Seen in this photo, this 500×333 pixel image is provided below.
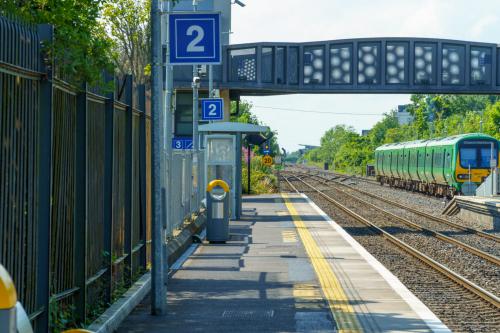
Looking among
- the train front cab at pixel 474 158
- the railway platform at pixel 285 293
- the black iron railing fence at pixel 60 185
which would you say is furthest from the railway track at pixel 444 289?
the train front cab at pixel 474 158

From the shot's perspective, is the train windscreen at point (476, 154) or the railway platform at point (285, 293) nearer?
the railway platform at point (285, 293)

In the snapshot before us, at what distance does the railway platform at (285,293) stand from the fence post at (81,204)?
80 cm

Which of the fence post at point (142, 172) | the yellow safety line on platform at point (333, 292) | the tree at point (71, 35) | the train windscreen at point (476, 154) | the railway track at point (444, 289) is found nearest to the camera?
the tree at point (71, 35)

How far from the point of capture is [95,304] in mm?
10391

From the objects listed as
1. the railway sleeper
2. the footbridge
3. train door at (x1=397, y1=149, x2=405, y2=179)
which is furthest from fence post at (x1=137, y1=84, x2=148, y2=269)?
train door at (x1=397, y1=149, x2=405, y2=179)

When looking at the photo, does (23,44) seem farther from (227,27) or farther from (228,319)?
(227,27)

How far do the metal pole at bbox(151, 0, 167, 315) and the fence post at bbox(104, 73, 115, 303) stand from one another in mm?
476

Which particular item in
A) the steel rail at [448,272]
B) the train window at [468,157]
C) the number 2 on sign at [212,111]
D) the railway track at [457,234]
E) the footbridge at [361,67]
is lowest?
the railway track at [457,234]

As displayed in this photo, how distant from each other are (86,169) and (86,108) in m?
0.61

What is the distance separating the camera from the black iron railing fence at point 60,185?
738 cm

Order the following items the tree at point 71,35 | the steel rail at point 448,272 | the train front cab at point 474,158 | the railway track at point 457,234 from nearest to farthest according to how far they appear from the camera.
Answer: the tree at point 71,35 < the steel rail at point 448,272 < the railway track at point 457,234 < the train front cab at point 474,158

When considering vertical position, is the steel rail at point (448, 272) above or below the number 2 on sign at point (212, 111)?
below

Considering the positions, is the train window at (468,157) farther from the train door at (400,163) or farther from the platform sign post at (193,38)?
the platform sign post at (193,38)

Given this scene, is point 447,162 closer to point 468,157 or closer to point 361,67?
point 468,157
